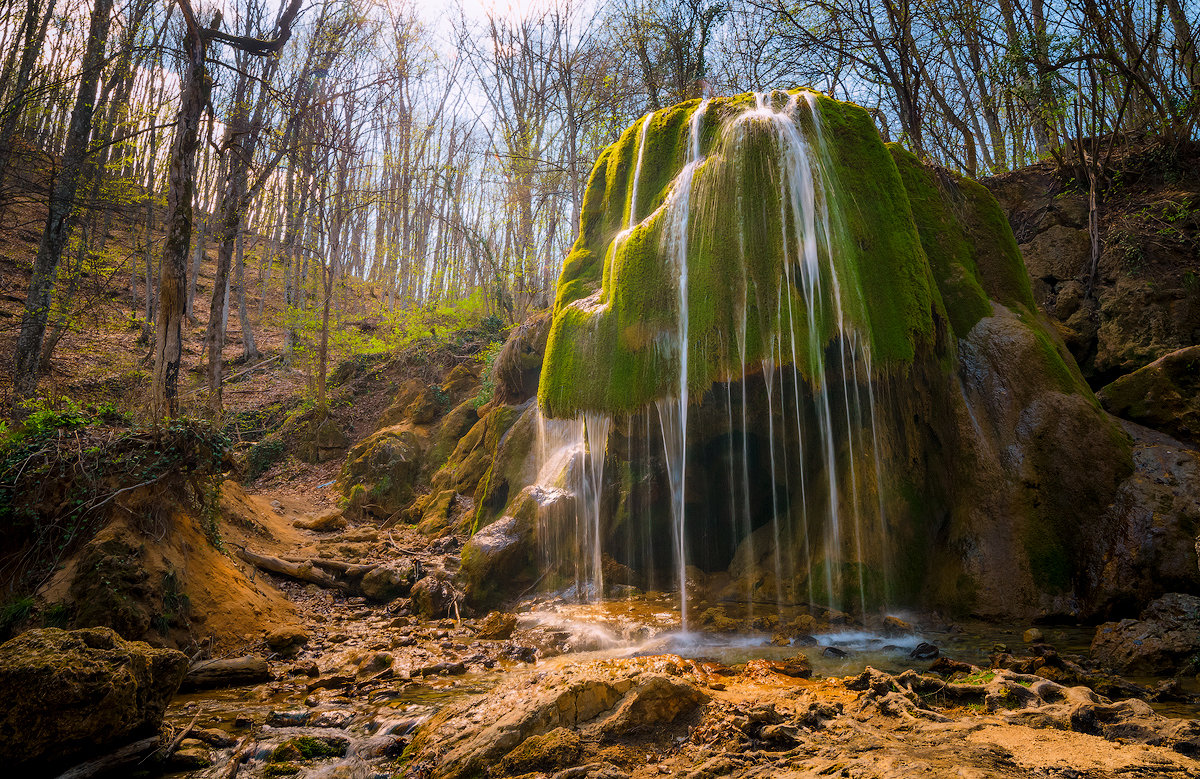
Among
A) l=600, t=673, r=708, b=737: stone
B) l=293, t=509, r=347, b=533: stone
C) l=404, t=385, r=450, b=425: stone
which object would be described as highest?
l=404, t=385, r=450, b=425: stone

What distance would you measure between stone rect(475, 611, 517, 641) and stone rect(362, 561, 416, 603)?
2.04 metres

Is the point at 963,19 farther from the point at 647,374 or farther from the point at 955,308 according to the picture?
the point at 647,374

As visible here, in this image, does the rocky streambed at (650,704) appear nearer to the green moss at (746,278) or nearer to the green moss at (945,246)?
the green moss at (746,278)

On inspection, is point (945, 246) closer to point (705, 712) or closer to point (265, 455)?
point (705, 712)

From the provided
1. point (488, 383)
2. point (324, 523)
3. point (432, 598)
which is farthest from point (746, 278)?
point (324, 523)

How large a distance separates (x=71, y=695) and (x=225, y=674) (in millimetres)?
2007

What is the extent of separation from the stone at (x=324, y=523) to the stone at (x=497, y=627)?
625 centimetres

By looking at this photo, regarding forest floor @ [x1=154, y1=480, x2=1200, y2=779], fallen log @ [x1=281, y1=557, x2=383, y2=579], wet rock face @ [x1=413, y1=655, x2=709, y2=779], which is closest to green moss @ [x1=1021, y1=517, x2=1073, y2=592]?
forest floor @ [x1=154, y1=480, x2=1200, y2=779]

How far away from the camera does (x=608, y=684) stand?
3.94 m

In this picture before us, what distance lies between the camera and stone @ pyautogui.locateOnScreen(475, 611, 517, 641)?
700 centimetres

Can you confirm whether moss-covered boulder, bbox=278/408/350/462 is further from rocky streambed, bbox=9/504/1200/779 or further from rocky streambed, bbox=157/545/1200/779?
rocky streambed, bbox=157/545/1200/779

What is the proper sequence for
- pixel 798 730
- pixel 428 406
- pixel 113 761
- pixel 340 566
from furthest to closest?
pixel 428 406
pixel 340 566
pixel 113 761
pixel 798 730

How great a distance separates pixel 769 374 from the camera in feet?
23.4

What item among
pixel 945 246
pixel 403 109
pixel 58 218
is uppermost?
pixel 403 109
